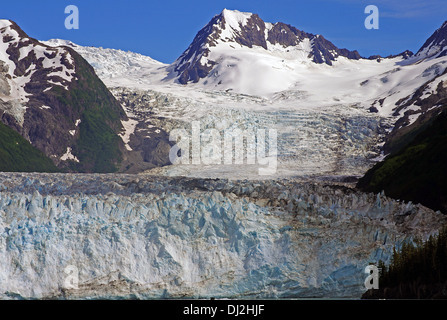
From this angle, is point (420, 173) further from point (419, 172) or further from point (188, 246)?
point (188, 246)

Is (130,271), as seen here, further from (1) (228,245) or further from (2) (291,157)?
(2) (291,157)

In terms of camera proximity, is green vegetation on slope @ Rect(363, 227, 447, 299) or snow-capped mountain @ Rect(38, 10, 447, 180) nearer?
green vegetation on slope @ Rect(363, 227, 447, 299)

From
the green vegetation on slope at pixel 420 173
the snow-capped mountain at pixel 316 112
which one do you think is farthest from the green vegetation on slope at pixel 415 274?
the snow-capped mountain at pixel 316 112

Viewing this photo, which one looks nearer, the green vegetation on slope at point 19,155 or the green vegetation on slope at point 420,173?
the green vegetation on slope at point 420,173

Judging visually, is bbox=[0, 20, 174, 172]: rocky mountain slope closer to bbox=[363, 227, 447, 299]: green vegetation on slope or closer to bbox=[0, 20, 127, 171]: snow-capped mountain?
bbox=[0, 20, 127, 171]: snow-capped mountain

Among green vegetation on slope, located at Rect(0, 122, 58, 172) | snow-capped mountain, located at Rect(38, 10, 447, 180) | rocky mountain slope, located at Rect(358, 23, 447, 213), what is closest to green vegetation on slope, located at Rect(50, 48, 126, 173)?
snow-capped mountain, located at Rect(38, 10, 447, 180)

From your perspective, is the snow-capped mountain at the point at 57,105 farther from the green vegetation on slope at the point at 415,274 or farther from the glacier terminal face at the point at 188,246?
the green vegetation on slope at the point at 415,274
